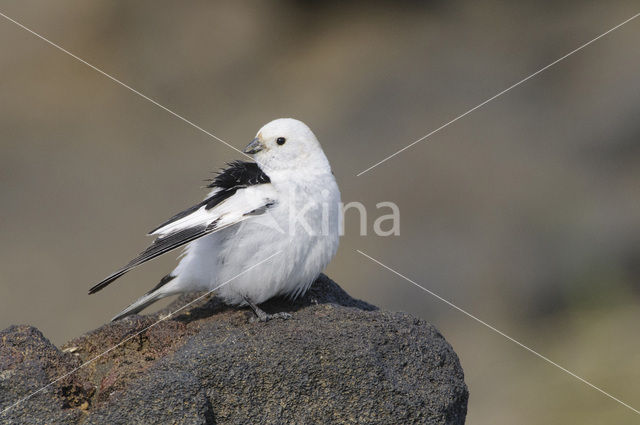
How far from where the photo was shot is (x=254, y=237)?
5.54 metres

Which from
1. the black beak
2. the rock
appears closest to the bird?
the black beak

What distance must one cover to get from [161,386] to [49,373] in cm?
69

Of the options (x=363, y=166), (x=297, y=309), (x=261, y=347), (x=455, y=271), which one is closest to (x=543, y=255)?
(x=455, y=271)

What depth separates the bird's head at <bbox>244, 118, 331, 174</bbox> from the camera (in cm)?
593

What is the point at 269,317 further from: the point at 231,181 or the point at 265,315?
the point at 231,181

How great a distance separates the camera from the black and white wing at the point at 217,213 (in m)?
5.35

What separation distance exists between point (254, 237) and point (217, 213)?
0.30 meters

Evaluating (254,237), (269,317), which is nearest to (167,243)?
(254,237)

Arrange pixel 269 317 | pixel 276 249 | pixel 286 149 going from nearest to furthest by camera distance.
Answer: pixel 269 317 → pixel 276 249 → pixel 286 149

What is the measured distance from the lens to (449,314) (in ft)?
38.1

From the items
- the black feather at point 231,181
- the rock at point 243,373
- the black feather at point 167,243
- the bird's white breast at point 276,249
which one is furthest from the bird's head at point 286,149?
the rock at point 243,373

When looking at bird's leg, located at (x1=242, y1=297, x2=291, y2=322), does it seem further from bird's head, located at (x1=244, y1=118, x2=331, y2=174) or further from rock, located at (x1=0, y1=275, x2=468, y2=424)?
bird's head, located at (x1=244, y1=118, x2=331, y2=174)

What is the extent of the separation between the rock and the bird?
30 cm

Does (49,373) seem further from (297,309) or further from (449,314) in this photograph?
(449,314)
